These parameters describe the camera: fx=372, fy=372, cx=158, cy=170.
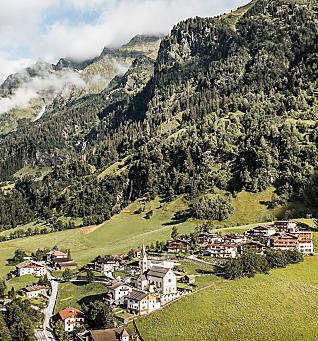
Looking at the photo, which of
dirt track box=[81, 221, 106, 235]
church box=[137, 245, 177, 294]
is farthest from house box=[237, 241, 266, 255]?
dirt track box=[81, 221, 106, 235]

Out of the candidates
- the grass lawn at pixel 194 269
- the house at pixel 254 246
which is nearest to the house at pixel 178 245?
the grass lawn at pixel 194 269

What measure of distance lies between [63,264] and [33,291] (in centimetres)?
2769

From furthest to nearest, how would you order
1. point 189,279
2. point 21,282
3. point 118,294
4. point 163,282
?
point 21,282 < point 189,279 < point 163,282 < point 118,294

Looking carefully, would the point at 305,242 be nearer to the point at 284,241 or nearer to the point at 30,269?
the point at 284,241

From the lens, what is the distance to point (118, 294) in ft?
264

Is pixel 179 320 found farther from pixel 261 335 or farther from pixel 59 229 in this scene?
pixel 59 229

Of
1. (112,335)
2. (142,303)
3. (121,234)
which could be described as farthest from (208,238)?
(112,335)

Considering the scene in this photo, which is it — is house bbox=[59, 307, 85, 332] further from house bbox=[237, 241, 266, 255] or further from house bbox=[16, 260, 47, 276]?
house bbox=[237, 241, 266, 255]

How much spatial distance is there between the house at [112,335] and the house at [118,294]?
13.5 metres

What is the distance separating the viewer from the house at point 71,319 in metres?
74.4

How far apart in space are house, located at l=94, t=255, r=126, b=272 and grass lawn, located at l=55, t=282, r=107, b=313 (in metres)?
11.2

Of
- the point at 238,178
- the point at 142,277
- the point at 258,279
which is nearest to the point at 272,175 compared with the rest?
the point at 238,178

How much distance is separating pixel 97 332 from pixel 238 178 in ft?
442

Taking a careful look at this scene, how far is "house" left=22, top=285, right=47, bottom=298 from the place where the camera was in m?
93.9
